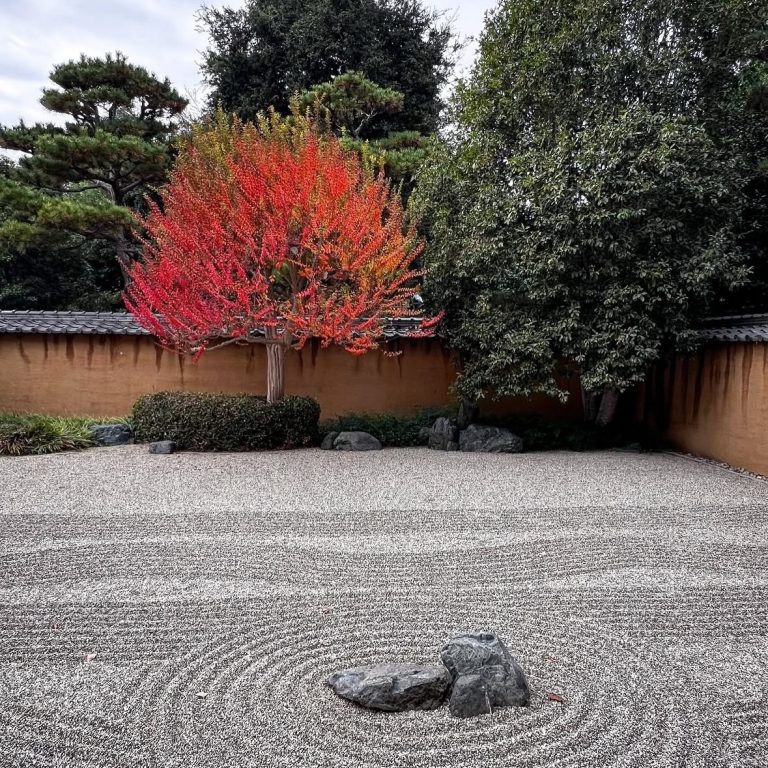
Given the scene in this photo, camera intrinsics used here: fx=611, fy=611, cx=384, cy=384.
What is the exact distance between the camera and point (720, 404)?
9469 millimetres

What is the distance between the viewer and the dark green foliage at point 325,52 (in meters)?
15.9

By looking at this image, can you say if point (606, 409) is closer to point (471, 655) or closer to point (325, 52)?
point (471, 655)

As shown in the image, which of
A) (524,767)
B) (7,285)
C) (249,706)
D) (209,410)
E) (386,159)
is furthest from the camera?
(7,285)

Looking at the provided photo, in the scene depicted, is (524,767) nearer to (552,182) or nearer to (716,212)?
(552,182)

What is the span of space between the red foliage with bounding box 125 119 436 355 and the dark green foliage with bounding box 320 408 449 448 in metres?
1.87

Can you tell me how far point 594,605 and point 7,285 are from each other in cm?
1751

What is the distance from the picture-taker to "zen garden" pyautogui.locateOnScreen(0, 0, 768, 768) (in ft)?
10.00

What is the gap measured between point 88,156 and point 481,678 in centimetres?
1289

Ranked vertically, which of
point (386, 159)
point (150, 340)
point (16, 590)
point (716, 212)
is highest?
point (386, 159)

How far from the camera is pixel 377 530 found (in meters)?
A: 5.98

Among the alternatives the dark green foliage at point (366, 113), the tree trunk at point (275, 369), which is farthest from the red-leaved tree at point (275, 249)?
the dark green foliage at point (366, 113)

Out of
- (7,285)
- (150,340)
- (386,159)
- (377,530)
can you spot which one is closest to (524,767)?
(377,530)

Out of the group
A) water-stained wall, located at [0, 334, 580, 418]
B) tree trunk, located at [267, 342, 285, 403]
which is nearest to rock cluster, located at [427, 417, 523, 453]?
water-stained wall, located at [0, 334, 580, 418]

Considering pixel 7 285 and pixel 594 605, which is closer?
pixel 594 605
